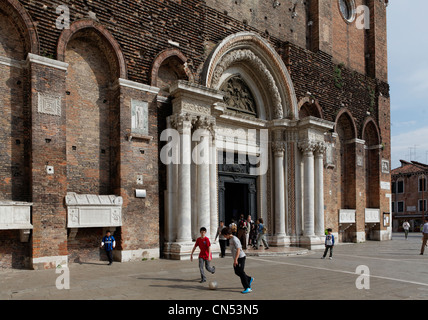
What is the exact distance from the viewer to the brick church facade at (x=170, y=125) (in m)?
10.2

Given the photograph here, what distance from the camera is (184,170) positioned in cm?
1237

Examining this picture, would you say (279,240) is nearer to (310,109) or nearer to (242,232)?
(242,232)

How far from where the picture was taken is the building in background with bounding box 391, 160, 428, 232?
145 ft

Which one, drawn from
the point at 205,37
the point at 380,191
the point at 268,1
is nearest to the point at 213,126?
the point at 205,37

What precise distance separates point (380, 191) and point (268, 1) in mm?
11497

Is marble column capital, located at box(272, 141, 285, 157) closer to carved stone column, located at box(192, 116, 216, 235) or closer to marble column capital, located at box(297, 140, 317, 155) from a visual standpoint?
marble column capital, located at box(297, 140, 317, 155)

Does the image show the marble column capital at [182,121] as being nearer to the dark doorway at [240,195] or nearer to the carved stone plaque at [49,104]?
the dark doorway at [240,195]

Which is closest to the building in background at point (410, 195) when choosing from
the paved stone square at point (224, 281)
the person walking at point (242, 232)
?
the person walking at point (242, 232)

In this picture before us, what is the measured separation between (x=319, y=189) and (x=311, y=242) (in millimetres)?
2279

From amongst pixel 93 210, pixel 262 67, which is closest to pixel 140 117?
pixel 93 210

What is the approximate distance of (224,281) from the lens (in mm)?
8312

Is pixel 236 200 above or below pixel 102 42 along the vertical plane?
below

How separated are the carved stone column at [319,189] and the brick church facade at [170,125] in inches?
2.3

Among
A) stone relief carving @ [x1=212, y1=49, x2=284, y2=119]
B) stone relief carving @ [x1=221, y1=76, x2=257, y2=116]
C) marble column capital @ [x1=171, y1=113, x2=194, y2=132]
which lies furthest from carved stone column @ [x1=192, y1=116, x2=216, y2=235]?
stone relief carving @ [x1=221, y1=76, x2=257, y2=116]
